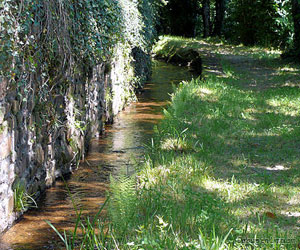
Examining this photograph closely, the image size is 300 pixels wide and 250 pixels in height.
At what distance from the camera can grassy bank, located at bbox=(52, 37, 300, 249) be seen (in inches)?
136

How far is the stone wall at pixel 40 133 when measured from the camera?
442 cm

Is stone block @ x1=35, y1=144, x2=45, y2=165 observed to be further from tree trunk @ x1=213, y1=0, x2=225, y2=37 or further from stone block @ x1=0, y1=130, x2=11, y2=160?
tree trunk @ x1=213, y1=0, x2=225, y2=37

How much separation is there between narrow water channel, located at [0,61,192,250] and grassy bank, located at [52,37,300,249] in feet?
2.02

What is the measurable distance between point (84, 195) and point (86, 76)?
8.60 feet

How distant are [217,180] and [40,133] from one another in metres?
2.27

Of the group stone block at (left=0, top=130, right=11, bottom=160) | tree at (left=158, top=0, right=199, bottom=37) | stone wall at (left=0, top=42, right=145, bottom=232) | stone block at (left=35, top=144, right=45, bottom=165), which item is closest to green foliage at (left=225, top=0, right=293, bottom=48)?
tree at (left=158, top=0, right=199, bottom=37)

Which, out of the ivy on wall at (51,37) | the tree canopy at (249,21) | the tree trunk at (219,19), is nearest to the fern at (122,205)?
the ivy on wall at (51,37)

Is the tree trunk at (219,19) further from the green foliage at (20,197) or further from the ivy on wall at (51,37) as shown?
the green foliage at (20,197)

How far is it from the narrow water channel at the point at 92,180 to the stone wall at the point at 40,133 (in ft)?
0.55

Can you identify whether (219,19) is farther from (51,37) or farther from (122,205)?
(122,205)

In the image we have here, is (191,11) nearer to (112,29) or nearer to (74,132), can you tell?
(112,29)

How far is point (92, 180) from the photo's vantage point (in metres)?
6.05

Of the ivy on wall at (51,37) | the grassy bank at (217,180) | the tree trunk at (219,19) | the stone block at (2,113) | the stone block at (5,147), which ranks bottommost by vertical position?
the grassy bank at (217,180)

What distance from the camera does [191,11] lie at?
29.9m
